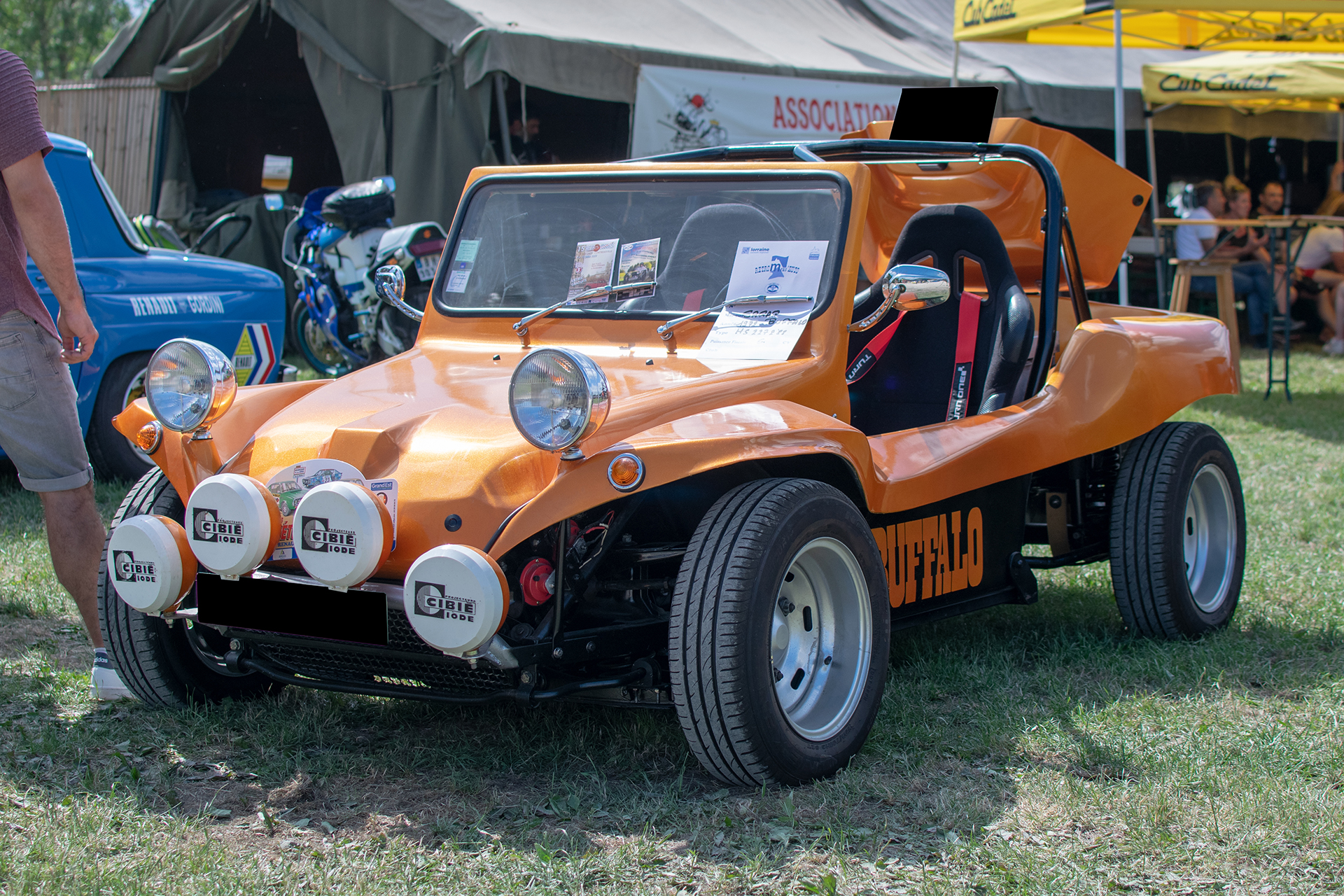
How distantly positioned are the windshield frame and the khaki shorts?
109cm

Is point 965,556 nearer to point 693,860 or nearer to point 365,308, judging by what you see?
point 693,860

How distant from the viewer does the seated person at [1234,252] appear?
12.0 meters

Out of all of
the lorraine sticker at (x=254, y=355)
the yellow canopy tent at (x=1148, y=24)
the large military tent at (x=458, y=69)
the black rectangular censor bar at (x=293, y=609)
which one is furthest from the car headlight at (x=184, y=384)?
the yellow canopy tent at (x=1148, y=24)

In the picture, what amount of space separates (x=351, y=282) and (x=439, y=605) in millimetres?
6667

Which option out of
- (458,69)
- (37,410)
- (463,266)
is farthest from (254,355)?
(458,69)

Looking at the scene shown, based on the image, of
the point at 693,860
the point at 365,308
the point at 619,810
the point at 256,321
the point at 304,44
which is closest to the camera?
the point at 693,860

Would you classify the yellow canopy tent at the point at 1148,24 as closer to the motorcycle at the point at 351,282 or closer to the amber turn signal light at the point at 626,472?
the motorcycle at the point at 351,282

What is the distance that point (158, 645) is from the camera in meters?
3.27

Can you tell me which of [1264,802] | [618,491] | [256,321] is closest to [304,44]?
[256,321]

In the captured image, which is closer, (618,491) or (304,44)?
(618,491)

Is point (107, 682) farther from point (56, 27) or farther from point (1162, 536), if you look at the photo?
point (56, 27)

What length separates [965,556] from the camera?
3.74 meters

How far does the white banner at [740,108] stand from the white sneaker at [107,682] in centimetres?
726

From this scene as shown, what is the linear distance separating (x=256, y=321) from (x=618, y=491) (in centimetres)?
481
